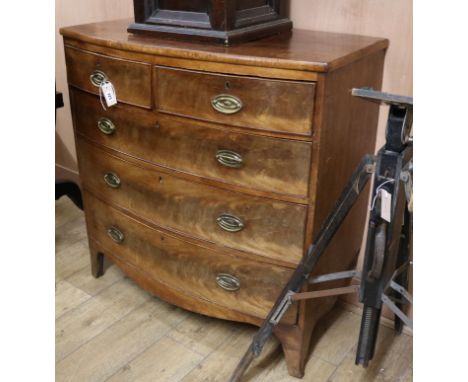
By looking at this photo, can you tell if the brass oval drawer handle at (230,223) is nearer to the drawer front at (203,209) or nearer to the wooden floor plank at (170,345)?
the drawer front at (203,209)

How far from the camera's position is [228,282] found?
58.9 inches

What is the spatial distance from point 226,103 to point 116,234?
2.43 ft

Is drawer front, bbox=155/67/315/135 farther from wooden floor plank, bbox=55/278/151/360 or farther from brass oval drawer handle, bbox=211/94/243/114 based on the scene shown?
wooden floor plank, bbox=55/278/151/360

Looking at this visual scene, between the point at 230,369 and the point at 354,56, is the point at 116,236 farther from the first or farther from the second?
the point at 354,56

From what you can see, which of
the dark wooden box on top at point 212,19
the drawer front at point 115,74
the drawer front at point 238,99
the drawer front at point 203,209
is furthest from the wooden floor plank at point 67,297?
the dark wooden box on top at point 212,19

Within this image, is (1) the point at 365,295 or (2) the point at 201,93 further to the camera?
(2) the point at 201,93

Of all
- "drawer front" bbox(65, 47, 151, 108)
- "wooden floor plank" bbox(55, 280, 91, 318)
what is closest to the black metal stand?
"drawer front" bbox(65, 47, 151, 108)

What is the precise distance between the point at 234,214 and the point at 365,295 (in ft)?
1.39

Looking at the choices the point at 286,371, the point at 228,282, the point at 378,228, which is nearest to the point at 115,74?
the point at 228,282

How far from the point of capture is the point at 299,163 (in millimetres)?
1231

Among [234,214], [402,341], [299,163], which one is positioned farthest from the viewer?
[402,341]

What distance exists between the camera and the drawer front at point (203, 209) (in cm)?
133
